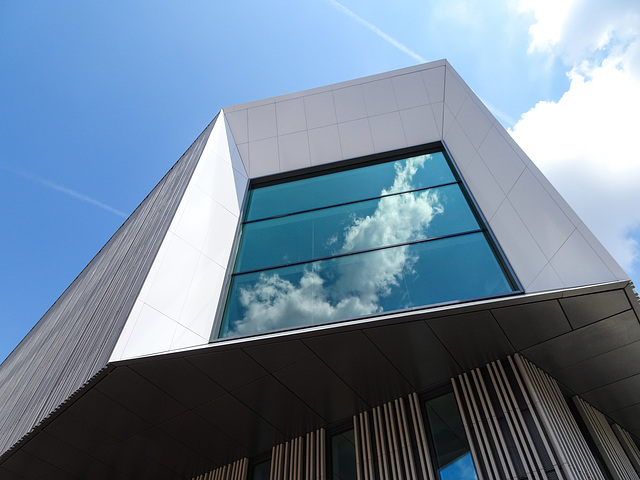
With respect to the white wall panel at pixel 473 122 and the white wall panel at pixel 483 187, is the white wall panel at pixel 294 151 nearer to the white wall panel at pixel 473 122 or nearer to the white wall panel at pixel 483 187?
the white wall panel at pixel 473 122

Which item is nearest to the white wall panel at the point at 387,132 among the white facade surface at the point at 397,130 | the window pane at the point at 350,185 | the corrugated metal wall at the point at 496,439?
the white facade surface at the point at 397,130

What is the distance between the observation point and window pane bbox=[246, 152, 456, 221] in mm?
9531

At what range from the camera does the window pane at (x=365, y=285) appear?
668 cm

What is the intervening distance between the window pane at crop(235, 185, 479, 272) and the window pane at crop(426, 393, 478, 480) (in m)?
2.79

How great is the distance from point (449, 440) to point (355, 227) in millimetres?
4081

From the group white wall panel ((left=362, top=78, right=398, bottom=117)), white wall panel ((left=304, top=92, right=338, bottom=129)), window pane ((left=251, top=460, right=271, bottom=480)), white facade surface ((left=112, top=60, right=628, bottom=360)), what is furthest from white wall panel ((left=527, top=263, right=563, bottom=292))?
white wall panel ((left=304, top=92, right=338, bottom=129))

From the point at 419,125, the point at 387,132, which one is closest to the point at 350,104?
the point at 387,132

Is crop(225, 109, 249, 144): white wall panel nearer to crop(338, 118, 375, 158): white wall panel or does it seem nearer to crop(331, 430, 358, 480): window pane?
crop(338, 118, 375, 158): white wall panel

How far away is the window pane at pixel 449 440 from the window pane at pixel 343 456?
1.41 meters

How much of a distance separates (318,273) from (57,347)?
254 inches

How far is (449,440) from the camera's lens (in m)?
6.20

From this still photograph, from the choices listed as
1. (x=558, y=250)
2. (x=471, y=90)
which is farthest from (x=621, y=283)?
(x=471, y=90)

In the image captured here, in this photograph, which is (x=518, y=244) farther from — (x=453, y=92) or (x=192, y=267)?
(x=192, y=267)

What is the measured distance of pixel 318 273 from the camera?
7758 millimetres
